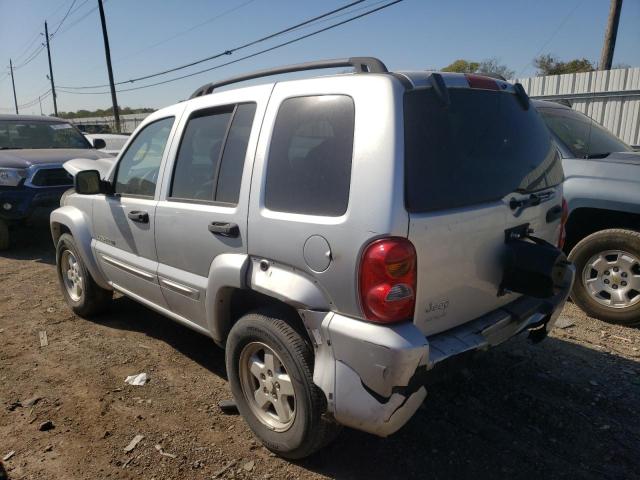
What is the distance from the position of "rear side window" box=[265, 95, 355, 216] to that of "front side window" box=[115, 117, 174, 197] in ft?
4.26

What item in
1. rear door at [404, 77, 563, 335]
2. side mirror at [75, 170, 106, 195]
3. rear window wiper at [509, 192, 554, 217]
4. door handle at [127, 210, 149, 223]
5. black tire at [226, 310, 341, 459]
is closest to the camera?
rear door at [404, 77, 563, 335]

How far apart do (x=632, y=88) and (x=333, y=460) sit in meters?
10.8

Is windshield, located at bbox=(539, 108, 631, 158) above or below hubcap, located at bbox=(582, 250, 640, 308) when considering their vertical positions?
above

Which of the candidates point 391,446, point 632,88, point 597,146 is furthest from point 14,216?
point 632,88

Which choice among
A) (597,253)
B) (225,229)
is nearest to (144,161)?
(225,229)

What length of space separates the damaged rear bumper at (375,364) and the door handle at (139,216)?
66.8 inches

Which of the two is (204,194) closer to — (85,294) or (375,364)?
(375,364)

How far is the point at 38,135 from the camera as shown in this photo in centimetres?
832

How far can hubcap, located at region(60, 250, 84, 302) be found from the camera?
15.2ft

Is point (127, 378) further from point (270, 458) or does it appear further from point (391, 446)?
point (391, 446)

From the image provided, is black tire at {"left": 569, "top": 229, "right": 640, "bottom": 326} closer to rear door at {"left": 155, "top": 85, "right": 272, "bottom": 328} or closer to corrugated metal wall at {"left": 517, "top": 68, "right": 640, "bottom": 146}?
rear door at {"left": 155, "top": 85, "right": 272, "bottom": 328}

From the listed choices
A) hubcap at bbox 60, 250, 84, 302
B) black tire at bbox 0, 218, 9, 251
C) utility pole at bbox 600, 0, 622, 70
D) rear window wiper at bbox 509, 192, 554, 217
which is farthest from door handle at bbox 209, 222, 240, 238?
utility pole at bbox 600, 0, 622, 70

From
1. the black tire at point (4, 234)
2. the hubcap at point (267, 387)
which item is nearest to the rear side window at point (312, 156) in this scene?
the hubcap at point (267, 387)

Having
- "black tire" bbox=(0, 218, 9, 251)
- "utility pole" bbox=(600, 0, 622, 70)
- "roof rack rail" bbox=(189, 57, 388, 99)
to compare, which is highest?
"utility pole" bbox=(600, 0, 622, 70)
